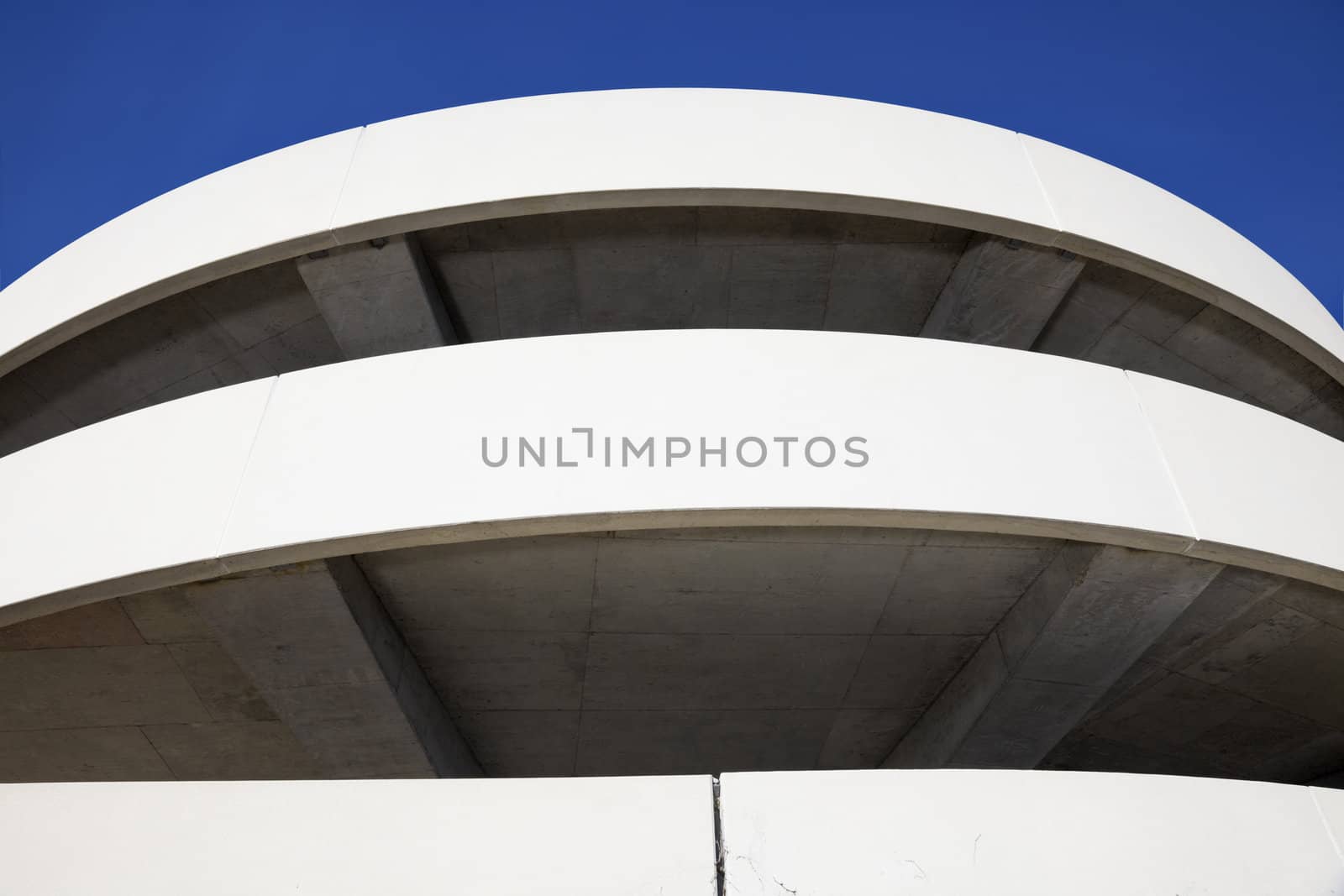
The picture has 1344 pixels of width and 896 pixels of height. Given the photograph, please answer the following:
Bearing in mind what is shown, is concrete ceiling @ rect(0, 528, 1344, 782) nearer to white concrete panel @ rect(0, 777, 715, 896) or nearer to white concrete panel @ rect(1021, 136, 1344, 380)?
white concrete panel @ rect(0, 777, 715, 896)

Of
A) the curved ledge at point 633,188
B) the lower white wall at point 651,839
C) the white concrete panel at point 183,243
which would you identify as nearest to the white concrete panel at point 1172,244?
the curved ledge at point 633,188

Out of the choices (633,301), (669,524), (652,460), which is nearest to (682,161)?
(633,301)

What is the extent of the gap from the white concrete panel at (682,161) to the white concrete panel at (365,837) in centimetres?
543

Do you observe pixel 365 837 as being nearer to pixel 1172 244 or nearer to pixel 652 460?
pixel 652 460

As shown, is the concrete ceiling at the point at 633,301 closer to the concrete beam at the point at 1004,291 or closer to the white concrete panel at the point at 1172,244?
the concrete beam at the point at 1004,291

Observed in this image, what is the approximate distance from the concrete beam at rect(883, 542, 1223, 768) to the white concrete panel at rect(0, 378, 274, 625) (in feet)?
19.5

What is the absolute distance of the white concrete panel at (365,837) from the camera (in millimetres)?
4332

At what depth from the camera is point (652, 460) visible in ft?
19.7

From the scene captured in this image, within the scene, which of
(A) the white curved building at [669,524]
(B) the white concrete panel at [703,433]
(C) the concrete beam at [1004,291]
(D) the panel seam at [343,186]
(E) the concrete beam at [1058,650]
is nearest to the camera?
(A) the white curved building at [669,524]

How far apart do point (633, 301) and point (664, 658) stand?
4.06 metres

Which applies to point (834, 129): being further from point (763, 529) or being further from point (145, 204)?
point (145, 204)

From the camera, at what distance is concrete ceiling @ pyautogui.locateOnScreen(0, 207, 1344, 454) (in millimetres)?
9016

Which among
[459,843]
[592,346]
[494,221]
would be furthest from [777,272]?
[459,843]

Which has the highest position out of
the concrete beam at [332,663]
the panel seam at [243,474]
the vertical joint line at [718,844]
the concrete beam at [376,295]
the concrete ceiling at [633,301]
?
the concrete ceiling at [633,301]
